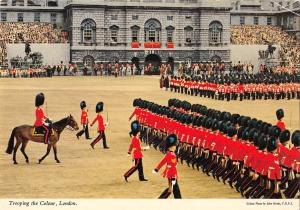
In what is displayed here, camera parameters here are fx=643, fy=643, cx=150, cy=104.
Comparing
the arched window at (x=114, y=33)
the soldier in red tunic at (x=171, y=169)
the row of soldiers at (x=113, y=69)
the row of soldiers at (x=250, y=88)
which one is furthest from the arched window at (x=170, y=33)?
the soldier in red tunic at (x=171, y=169)

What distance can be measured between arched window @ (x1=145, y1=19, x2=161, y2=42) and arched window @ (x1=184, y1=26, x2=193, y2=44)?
3.55m

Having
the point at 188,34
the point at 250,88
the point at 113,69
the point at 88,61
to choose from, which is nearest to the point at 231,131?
the point at 250,88

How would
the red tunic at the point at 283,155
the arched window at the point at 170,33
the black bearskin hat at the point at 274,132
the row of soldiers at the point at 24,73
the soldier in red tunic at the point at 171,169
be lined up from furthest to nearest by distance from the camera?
the arched window at the point at 170,33
the row of soldiers at the point at 24,73
the black bearskin hat at the point at 274,132
the red tunic at the point at 283,155
the soldier in red tunic at the point at 171,169

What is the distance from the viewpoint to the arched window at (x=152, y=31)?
79.5 metres

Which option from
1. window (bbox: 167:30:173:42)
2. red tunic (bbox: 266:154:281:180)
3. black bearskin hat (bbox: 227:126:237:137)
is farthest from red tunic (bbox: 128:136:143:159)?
window (bbox: 167:30:173:42)

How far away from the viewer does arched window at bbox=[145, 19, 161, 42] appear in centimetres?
7950

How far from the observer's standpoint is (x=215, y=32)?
81.6 metres

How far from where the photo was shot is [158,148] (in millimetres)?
21703

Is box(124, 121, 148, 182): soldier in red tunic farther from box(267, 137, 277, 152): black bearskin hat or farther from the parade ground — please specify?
box(267, 137, 277, 152): black bearskin hat

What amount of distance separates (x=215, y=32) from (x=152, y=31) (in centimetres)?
823

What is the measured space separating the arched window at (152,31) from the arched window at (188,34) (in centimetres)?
355

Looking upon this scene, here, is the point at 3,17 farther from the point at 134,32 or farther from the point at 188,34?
the point at 188,34

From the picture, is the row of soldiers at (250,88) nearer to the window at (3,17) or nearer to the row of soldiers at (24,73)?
the row of soldiers at (24,73)
